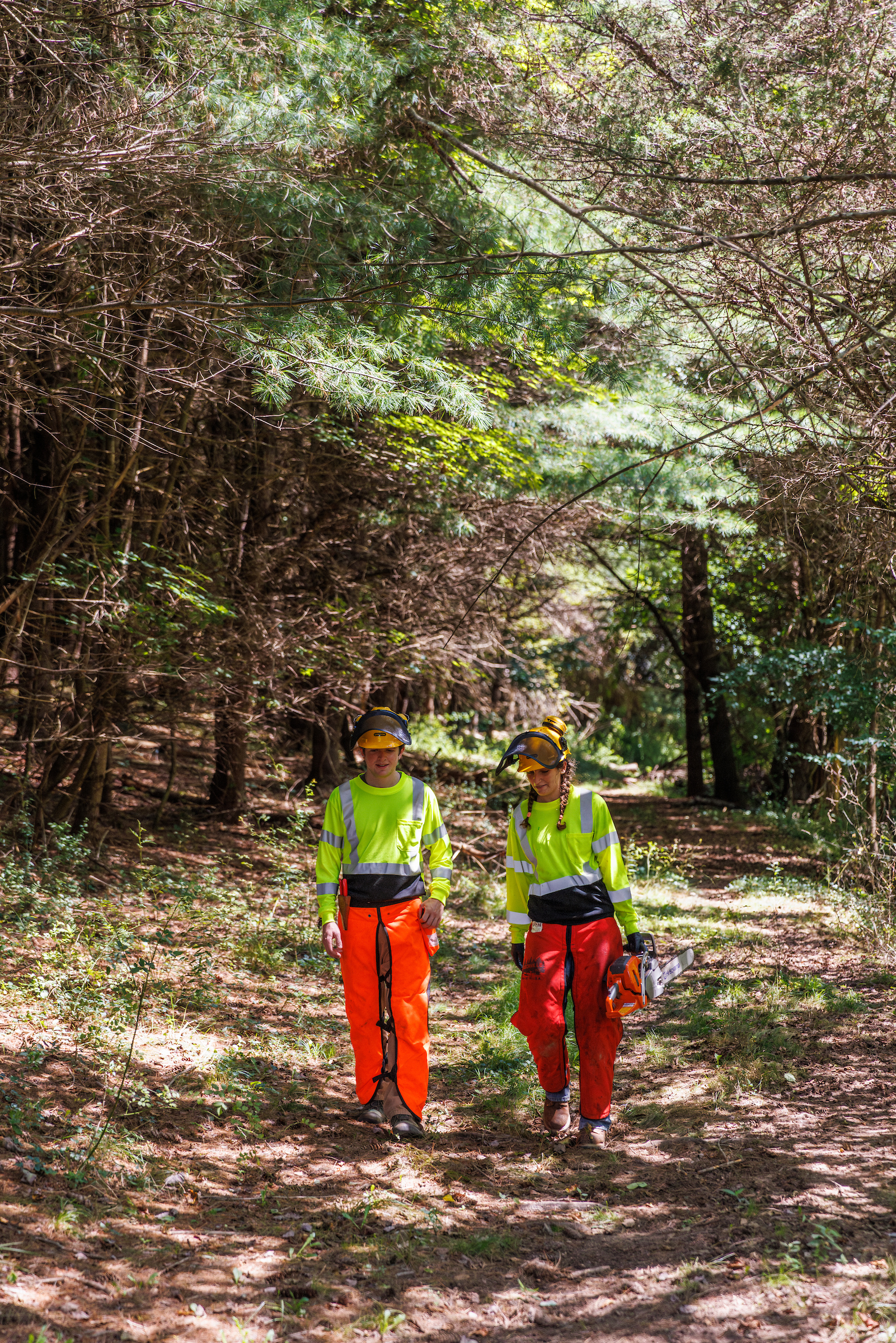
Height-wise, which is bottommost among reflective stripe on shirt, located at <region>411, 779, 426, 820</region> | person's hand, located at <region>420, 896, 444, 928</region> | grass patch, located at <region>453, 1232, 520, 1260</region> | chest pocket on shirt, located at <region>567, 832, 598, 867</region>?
grass patch, located at <region>453, 1232, 520, 1260</region>

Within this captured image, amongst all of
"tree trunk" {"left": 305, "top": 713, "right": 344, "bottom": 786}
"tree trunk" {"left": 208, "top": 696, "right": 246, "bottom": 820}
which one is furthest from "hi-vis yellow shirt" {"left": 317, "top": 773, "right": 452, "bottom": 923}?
"tree trunk" {"left": 305, "top": 713, "right": 344, "bottom": 786}

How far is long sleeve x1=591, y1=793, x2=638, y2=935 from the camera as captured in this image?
182 inches

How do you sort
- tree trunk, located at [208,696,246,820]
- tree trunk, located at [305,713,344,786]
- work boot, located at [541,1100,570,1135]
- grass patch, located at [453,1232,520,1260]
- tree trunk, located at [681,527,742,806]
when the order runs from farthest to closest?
tree trunk, located at [681,527,742,806] → tree trunk, located at [305,713,344,786] → tree trunk, located at [208,696,246,820] → work boot, located at [541,1100,570,1135] → grass patch, located at [453,1232,520,1260]

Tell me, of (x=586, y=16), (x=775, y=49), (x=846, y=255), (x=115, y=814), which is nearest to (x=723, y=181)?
(x=846, y=255)

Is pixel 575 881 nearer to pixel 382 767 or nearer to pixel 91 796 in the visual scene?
pixel 382 767

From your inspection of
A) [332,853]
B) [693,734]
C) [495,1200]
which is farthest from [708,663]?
[495,1200]

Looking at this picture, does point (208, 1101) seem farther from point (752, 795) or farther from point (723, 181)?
point (752, 795)

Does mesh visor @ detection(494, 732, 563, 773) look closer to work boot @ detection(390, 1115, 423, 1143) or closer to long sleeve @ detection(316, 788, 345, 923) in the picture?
long sleeve @ detection(316, 788, 345, 923)

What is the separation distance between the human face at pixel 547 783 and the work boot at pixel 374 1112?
159 centimetres

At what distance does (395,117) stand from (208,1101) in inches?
274

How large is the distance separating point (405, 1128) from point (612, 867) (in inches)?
58.7

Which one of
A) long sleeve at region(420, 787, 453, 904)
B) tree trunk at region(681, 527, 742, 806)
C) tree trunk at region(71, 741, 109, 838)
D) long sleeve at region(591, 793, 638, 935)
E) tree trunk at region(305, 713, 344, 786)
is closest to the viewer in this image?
long sleeve at region(591, 793, 638, 935)

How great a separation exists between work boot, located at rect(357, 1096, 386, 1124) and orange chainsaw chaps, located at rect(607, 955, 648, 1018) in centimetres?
117

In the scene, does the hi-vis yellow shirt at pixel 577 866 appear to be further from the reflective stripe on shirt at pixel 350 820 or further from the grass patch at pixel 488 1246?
the grass patch at pixel 488 1246
